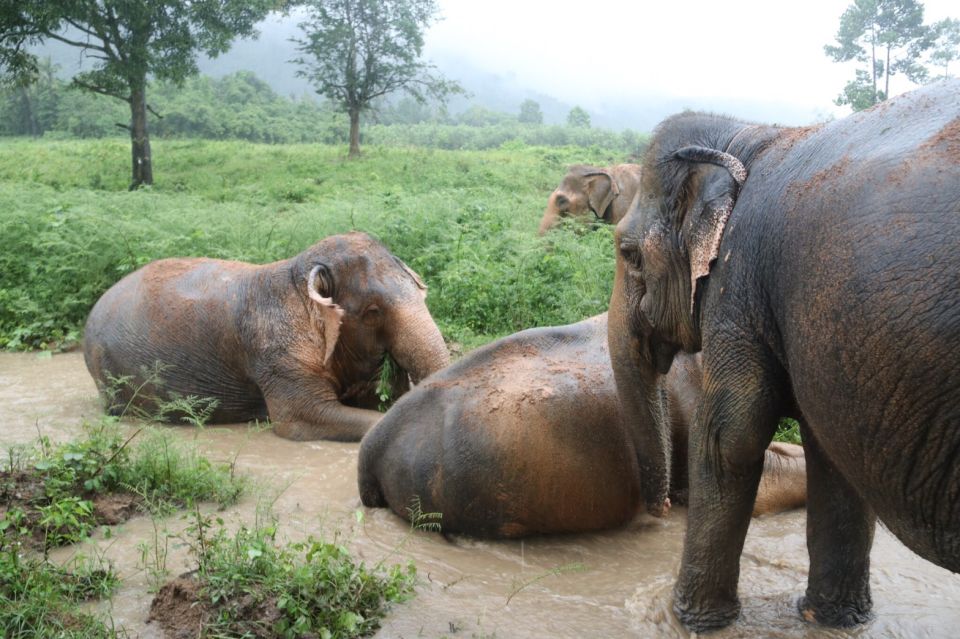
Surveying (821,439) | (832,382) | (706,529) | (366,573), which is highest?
(832,382)

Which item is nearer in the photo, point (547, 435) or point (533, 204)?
point (547, 435)

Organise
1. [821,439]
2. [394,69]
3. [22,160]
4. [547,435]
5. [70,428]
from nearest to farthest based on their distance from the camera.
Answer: [821,439], [547,435], [70,428], [22,160], [394,69]

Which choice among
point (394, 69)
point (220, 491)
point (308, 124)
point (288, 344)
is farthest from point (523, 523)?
point (308, 124)

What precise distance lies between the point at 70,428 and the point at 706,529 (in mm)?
4939

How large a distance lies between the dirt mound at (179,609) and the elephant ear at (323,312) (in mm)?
3105

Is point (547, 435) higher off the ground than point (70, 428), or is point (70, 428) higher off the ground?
point (547, 435)

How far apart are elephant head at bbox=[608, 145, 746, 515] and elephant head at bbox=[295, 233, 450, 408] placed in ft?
7.92

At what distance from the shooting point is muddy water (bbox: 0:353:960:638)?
4043mm

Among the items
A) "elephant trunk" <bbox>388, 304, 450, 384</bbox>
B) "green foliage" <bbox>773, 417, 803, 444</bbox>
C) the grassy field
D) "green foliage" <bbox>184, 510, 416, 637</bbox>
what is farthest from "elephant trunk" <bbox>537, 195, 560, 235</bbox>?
"green foliage" <bbox>184, 510, 416, 637</bbox>

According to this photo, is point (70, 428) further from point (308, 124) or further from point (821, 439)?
point (308, 124)

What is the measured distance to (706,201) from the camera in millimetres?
3787

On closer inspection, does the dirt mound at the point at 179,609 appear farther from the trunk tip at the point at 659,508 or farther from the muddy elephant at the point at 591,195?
the muddy elephant at the point at 591,195

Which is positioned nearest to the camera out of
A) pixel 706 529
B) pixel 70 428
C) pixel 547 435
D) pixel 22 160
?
pixel 706 529

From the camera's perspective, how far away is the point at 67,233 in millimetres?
10750
